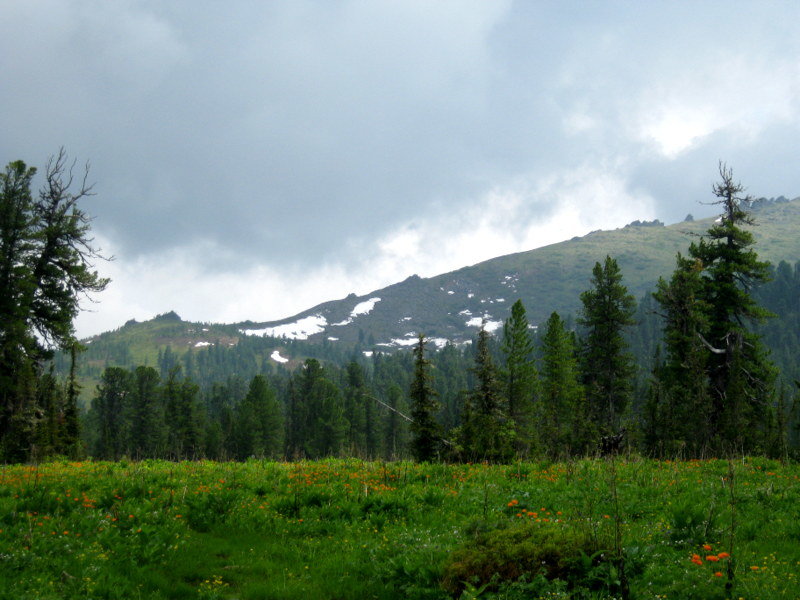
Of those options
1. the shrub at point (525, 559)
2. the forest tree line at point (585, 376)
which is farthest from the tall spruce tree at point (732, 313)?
A: the shrub at point (525, 559)

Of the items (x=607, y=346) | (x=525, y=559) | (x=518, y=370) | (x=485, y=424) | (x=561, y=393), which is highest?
(x=607, y=346)

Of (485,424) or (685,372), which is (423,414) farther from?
(685,372)

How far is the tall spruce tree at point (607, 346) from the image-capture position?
41688mm

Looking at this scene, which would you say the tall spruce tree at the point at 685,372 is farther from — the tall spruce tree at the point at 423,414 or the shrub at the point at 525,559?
the shrub at the point at 525,559

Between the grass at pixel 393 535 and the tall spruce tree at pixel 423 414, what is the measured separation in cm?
1624

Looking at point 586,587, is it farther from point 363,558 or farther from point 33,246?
point 33,246

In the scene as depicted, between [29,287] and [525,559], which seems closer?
[525,559]

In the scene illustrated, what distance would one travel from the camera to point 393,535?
882 centimetres

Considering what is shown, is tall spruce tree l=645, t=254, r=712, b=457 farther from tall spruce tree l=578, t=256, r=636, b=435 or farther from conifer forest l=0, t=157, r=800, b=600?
tall spruce tree l=578, t=256, r=636, b=435

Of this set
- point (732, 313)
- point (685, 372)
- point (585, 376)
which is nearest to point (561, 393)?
point (585, 376)

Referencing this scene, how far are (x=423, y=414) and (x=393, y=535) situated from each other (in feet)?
68.6

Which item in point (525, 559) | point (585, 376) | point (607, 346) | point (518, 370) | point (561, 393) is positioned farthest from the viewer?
point (518, 370)

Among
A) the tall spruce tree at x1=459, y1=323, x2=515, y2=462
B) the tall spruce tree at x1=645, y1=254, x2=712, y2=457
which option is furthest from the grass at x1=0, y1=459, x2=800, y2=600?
the tall spruce tree at x1=645, y1=254, x2=712, y2=457

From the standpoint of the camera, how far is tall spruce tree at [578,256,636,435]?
137 feet
